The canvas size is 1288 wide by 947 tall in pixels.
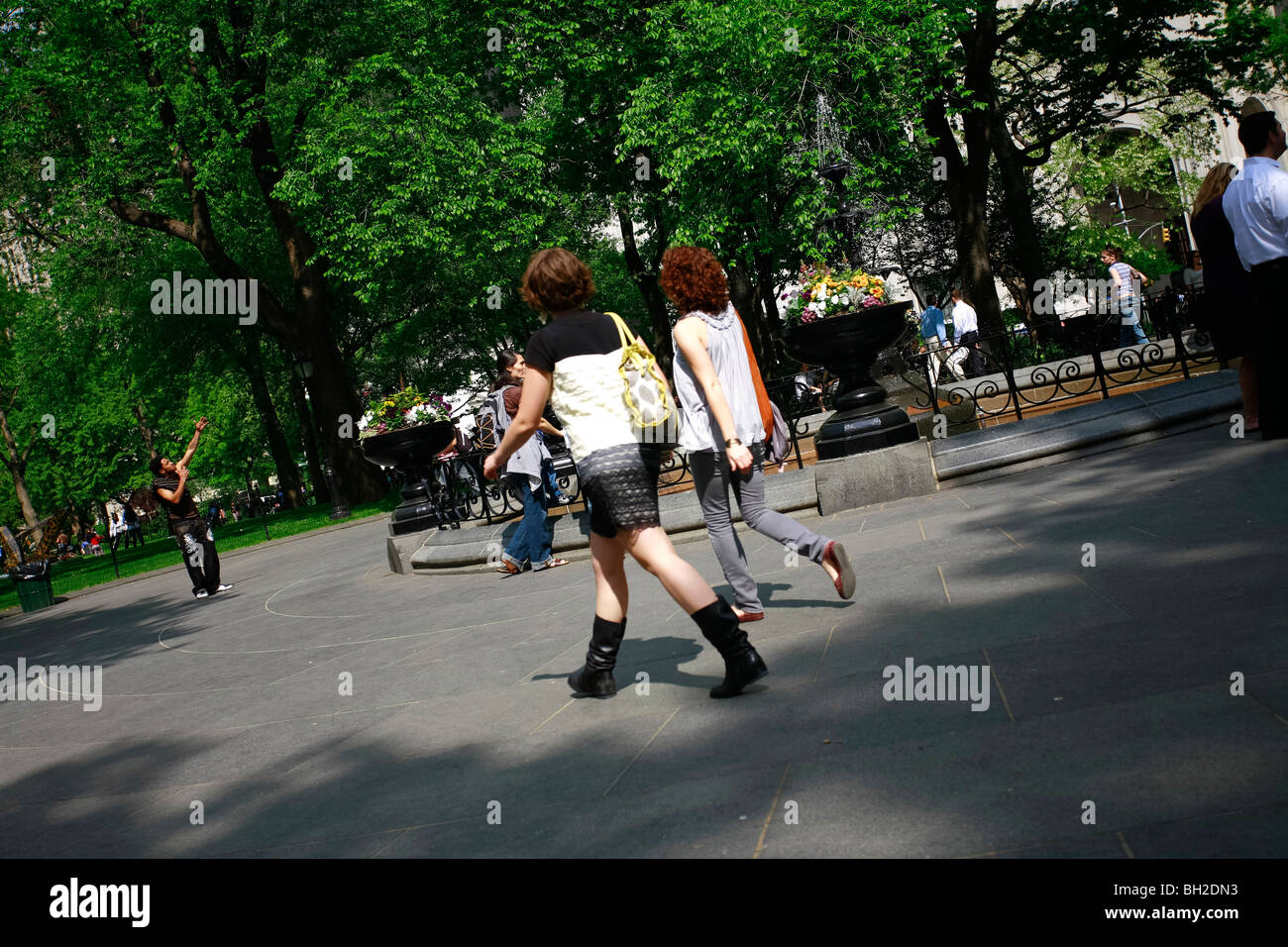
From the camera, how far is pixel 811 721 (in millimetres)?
4379

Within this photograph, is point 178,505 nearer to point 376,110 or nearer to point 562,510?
point 562,510

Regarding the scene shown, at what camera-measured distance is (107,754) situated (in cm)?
636

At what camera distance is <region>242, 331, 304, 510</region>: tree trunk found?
123 ft

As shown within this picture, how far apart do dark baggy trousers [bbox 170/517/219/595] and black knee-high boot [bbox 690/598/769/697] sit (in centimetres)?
1173

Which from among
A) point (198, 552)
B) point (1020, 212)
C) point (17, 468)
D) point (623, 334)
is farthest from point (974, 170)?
point (17, 468)

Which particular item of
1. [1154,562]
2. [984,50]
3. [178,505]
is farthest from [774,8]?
[1154,562]

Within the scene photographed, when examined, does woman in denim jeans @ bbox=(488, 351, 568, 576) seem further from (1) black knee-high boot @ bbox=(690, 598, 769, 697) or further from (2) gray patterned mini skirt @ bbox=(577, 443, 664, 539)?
(1) black knee-high boot @ bbox=(690, 598, 769, 697)

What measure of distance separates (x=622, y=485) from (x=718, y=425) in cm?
116

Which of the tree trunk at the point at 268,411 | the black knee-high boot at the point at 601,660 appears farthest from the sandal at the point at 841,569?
the tree trunk at the point at 268,411

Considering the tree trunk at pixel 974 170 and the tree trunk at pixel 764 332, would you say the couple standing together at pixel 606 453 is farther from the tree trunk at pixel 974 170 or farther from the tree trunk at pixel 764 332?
the tree trunk at pixel 764 332

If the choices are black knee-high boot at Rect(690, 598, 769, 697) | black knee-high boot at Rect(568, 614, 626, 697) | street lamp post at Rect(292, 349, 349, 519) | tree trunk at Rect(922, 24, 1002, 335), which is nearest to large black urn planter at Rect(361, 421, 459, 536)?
black knee-high boot at Rect(568, 614, 626, 697)

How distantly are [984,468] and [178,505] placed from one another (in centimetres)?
1045

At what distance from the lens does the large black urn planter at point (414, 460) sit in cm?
1329

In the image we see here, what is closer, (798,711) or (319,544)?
(798,711)
